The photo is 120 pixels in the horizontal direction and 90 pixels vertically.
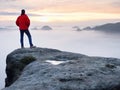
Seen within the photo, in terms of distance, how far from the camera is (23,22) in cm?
4112

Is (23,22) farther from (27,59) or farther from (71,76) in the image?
(71,76)

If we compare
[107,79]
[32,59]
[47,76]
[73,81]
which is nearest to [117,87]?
[107,79]

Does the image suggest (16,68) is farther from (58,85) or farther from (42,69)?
(58,85)

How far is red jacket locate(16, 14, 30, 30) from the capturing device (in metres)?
41.1

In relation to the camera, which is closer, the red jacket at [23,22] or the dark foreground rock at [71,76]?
the dark foreground rock at [71,76]

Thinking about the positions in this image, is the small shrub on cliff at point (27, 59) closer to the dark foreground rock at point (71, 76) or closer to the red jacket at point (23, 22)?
Answer: the dark foreground rock at point (71, 76)

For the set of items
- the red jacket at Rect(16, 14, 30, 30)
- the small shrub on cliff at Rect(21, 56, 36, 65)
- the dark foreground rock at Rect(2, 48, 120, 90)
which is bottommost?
the small shrub on cliff at Rect(21, 56, 36, 65)

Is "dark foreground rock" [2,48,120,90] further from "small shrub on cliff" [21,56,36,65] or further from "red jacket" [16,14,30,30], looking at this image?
"red jacket" [16,14,30,30]

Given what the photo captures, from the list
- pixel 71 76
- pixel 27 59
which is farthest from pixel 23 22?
pixel 71 76

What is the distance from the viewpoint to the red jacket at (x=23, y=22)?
135 ft

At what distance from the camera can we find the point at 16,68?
36.2 meters

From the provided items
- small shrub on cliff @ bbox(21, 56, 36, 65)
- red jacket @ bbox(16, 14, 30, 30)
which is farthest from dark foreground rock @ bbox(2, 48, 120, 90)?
red jacket @ bbox(16, 14, 30, 30)

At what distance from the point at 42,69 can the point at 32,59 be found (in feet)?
24.8

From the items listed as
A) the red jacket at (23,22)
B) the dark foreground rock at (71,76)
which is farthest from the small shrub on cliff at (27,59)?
the red jacket at (23,22)
